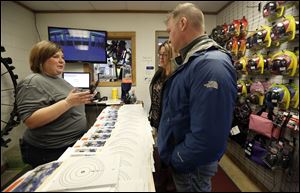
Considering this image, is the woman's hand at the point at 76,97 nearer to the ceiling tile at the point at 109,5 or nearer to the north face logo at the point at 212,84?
the north face logo at the point at 212,84

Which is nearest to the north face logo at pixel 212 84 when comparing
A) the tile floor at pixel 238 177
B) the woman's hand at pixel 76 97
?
the woman's hand at pixel 76 97

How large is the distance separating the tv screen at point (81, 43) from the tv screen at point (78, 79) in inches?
9.4

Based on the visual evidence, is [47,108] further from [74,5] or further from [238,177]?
[74,5]

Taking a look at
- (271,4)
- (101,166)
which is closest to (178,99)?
(101,166)

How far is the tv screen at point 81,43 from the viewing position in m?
3.20

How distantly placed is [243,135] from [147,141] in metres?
1.78

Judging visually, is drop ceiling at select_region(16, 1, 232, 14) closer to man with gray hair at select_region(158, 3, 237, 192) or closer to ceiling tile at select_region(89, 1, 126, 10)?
ceiling tile at select_region(89, 1, 126, 10)

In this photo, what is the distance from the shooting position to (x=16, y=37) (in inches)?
116

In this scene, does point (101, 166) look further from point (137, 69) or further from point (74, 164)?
point (137, 69)

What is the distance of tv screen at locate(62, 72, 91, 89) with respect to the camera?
3299 mm

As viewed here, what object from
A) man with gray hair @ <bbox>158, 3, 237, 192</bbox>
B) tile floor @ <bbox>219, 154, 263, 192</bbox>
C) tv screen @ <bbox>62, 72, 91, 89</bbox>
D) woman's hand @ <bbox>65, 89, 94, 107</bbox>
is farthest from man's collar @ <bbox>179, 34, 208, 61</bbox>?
tv screen @ <bbox>62, 72, 91, 89</bbox>

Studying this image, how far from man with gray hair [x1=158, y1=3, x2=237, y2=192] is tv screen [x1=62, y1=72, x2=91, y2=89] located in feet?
8.52

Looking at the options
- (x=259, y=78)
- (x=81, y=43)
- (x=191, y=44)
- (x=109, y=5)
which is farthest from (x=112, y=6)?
(x=191, y=44)

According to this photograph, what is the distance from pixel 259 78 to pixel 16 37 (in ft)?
11.4
